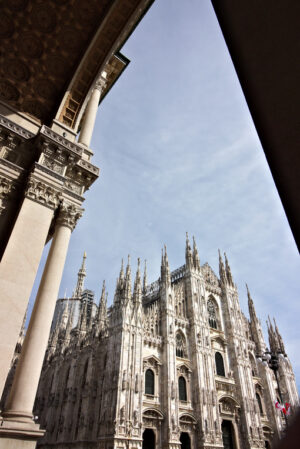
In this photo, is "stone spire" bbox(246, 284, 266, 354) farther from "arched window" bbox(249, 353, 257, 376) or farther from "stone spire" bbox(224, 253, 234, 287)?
"stone spire" bbox(224, 253, 234, 287)

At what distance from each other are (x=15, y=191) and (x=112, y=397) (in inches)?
798

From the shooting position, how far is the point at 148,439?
76.3ft

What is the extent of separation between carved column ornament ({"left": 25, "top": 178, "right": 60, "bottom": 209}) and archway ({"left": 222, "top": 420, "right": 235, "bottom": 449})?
30336 mm

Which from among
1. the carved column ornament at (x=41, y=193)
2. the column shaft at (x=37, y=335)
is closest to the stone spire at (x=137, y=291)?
the column shaft at (x=37, y=335)

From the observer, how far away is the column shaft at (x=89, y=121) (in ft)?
30.6

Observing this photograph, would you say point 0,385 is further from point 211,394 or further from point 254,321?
point 254,321

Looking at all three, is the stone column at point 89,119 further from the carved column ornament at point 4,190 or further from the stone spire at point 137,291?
the stone spire at point 137,291

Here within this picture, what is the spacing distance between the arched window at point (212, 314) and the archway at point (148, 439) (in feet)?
44.6

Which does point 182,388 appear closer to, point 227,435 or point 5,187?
point 227,435

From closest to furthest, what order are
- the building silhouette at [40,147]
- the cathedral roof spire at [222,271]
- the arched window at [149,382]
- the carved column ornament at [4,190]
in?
the building silhouette at [40,147] < the carved column ornament at [4,190] < the arched window at [149,382] < the cathedral roof spire at [222,271]

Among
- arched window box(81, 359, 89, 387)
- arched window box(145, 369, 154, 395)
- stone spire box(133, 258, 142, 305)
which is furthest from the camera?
arched window box(81, 359, 89, 387)

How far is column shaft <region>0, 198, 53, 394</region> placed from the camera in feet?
17.8

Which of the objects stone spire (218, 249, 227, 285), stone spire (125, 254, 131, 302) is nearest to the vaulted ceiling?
stone spire (125, 254, 131, 302)

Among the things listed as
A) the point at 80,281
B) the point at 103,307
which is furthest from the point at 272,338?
the point at 80,281
